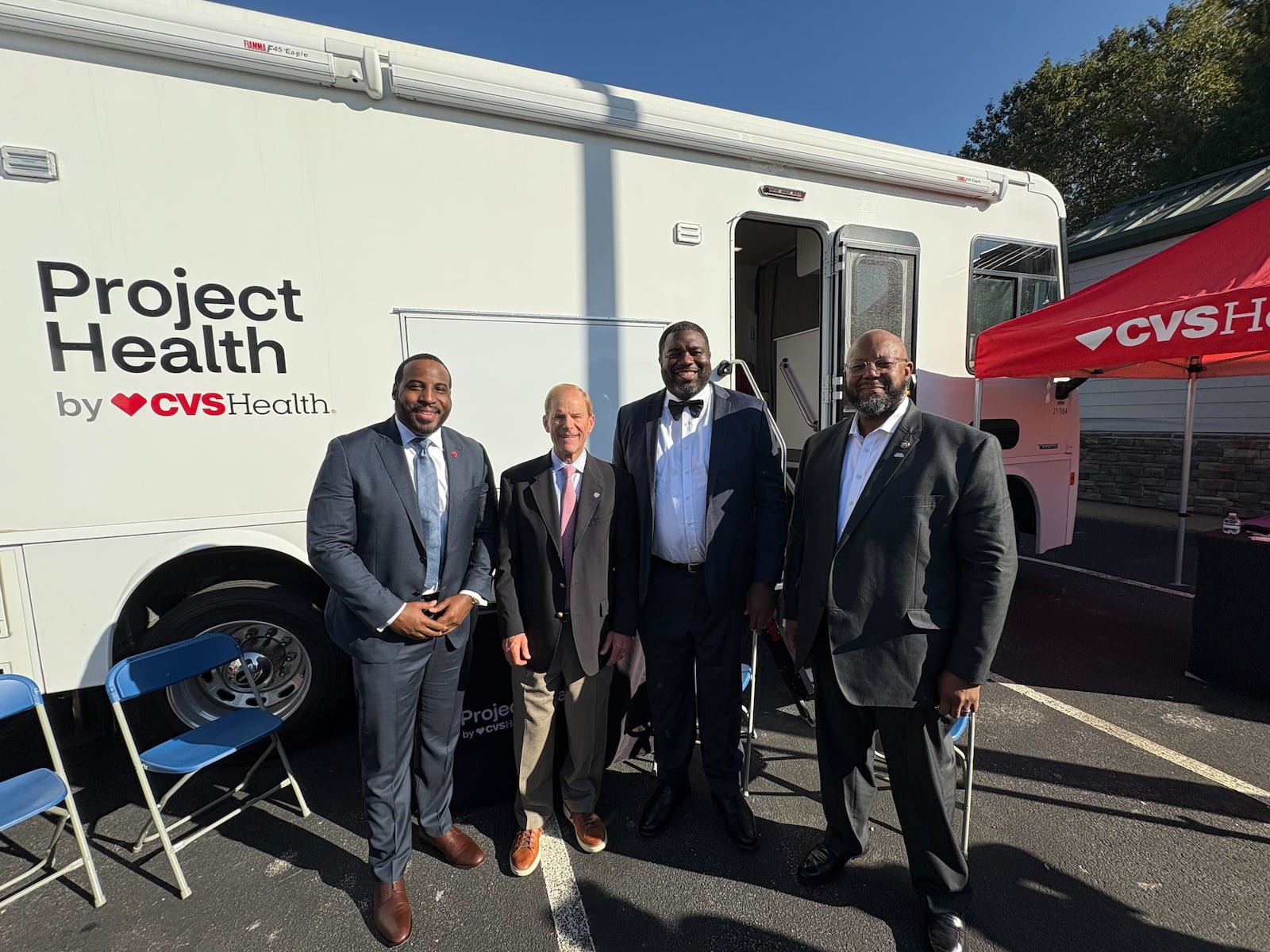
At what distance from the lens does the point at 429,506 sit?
6.75ft

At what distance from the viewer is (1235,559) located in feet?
11.2

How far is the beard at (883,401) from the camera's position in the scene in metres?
1.88

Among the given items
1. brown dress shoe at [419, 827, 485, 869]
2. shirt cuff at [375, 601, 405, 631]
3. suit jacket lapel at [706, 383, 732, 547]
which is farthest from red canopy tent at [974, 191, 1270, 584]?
brown dress shoe at [419, 827, 485, 869]

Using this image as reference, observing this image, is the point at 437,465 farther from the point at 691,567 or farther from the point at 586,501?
the point at 691,567

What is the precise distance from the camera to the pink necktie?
85.3 inches

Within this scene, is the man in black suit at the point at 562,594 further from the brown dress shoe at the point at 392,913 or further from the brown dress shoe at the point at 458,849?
the brown dress shoe at the point at 392,913

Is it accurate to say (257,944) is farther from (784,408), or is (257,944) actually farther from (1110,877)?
(784,408)

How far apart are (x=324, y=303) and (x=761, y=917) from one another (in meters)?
3.06

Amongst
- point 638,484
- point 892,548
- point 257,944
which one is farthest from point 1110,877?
point 257,944

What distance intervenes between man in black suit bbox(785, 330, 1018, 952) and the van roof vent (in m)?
3.17

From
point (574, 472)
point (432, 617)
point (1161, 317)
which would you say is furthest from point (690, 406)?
point (1161, 317)

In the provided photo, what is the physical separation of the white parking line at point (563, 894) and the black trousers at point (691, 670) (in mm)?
523

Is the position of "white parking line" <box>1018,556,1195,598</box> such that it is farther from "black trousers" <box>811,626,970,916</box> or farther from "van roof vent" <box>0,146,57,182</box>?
"van roof vent" <box>0,146,57,182</box>

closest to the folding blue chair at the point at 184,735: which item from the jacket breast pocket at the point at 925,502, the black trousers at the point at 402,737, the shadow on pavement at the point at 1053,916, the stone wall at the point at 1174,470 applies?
the black trousers at the point at 402,737
